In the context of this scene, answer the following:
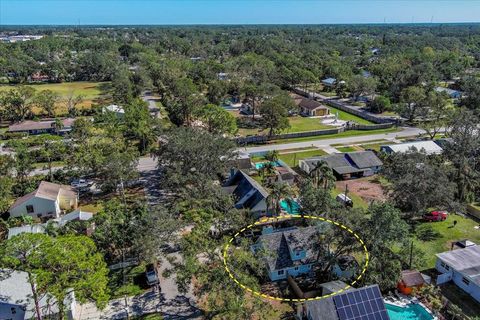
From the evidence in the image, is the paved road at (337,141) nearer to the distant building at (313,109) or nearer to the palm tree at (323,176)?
the distant building at (313,109)

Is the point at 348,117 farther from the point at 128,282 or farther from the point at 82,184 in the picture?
the point at 128,282

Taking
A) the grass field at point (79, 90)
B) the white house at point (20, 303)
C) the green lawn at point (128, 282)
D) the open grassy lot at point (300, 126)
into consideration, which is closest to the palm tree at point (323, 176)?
the green lawn at point (128, 282)

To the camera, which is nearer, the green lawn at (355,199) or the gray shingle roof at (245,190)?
the gray shingle roof at (245,190)

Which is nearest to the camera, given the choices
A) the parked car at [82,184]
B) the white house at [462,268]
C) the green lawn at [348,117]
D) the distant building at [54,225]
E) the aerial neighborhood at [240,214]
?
the aerial neighborhood at [240,214]

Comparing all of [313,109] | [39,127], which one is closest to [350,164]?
[313,109]

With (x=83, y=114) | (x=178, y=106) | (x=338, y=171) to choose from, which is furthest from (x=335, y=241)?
(x=83, y=114)

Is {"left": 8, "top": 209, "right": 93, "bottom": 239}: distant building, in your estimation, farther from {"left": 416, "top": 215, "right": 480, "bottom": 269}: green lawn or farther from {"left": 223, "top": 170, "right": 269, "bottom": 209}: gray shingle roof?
{"left": 416, "top": 215, "right": 480, "bottom": 269}: green lawn
